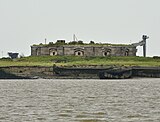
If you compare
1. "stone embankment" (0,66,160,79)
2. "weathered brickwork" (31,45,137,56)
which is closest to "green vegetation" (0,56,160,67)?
"stone embankment" (0,66,160,79)

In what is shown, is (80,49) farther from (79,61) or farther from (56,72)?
(56,72)

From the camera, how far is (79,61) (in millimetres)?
126312

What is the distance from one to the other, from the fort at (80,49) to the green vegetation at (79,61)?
8148 millimetres

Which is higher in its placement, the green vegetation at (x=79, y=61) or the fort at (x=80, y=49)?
the fort at (x=80, y=49)

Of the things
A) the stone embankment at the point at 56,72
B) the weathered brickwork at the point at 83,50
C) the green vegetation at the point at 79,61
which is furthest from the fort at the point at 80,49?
the stone embankment at the point at 56,72

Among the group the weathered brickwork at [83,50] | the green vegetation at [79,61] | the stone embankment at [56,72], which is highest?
the weathered brickwork at [83,50]

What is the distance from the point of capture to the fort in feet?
462

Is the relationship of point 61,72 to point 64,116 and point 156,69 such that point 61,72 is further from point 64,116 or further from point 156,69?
point 64,116

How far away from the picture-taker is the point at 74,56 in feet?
443

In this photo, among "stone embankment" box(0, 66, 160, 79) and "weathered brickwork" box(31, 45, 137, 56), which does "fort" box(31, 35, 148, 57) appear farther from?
"stone embankment" box(0, 66, 160, 79)

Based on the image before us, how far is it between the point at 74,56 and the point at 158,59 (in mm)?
22046

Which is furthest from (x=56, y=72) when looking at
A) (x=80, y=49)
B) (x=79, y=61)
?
(x=80, y=49)

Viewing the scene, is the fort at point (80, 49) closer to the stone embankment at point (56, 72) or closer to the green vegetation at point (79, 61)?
the green vegetation at point (79, 61)

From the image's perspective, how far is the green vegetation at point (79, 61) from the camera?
396ft
